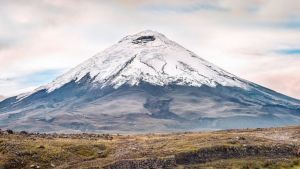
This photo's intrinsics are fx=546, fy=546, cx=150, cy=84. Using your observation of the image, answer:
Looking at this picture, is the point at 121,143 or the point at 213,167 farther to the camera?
the point at 121,143

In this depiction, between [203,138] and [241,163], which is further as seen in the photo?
[203,138]

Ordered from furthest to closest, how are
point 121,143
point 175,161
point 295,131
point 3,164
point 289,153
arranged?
point 295,131, point 121,143, point 289,153, point 175,161, point 3,164

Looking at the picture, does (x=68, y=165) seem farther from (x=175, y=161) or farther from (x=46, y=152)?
(x=175, y=161)

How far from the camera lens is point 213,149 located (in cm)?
7262

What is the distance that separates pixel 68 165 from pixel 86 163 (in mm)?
2244

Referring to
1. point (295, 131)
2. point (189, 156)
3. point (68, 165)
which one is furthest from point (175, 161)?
point (295, 131)

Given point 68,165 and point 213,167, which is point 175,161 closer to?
point 213,167

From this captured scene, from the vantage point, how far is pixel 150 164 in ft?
219

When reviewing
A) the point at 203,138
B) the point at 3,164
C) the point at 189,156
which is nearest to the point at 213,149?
the point at 189,156

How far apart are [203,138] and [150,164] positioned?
18.0 m

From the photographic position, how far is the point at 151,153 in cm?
7162

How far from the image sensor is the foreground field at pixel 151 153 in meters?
66.9

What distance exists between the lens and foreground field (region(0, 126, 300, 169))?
6694 centimetres

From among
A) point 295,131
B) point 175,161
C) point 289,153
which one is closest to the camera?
point 175,161
